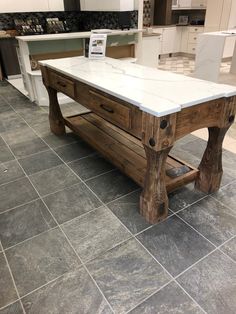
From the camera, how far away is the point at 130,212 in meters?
1.79

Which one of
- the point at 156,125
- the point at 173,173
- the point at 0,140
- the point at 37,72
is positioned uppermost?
the point at 156,125

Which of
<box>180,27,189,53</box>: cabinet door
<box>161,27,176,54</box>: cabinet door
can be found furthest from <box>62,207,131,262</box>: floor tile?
<box>180,27,189,53</box>: cabinet door

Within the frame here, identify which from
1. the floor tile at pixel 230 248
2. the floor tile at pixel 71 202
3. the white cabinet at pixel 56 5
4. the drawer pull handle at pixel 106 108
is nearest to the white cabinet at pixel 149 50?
the white cabinet at pixel 56 5

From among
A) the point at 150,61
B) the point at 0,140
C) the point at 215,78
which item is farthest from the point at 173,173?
the point at 150,61

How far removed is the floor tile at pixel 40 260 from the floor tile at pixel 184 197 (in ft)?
2.63

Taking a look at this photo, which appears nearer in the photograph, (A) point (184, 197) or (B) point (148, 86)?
(B) point (148, 86)

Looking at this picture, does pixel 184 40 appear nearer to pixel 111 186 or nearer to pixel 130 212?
pixel 111 186

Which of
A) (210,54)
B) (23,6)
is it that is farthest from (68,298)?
(23,6)

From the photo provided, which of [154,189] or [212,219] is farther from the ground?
[154,189]

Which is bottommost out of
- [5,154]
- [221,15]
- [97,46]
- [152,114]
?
[5,154]

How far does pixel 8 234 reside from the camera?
1.64m

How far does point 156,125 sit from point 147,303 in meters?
0.87

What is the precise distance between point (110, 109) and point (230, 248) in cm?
112

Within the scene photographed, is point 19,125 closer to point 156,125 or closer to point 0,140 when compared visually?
point 0,140
